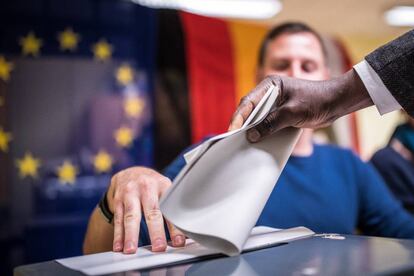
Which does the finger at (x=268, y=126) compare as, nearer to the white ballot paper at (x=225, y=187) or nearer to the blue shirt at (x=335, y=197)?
the white ballot paper at (x=225, y=187)

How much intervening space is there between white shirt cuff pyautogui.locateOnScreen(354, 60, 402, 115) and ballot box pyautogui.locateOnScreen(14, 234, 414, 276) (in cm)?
19

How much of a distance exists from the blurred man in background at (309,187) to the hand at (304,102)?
0.23 meters

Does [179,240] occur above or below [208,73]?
below

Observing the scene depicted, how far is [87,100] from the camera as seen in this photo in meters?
1.68

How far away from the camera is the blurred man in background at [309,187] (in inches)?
30.6

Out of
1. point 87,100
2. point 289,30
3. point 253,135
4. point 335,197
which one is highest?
point 289,30

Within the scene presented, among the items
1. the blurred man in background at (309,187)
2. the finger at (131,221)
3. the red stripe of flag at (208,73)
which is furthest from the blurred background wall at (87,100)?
the finger at (131,221)

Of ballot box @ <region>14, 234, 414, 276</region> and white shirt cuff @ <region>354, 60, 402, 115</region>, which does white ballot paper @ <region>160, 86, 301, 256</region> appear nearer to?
ballot box @ <region>14, 234, 414, 276</region>

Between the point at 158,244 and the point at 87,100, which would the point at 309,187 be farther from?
the point at 87,100

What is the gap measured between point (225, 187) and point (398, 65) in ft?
0.96

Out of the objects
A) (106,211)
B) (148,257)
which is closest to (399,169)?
(106,211)

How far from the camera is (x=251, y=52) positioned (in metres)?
2.13

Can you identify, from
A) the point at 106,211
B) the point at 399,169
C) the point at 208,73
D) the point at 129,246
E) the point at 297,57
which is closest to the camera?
the point at 129,246

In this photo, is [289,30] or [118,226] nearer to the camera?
[118,226]
